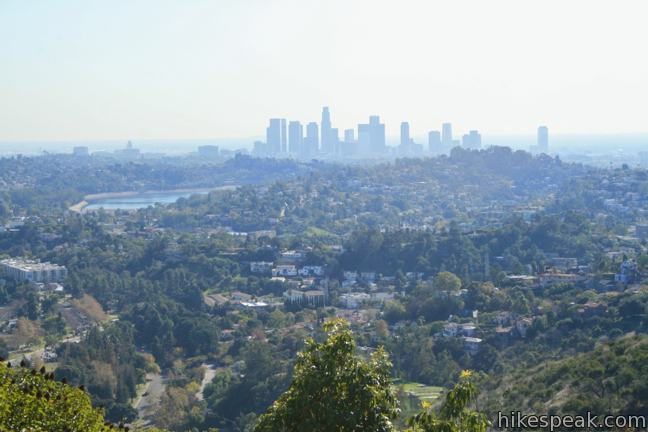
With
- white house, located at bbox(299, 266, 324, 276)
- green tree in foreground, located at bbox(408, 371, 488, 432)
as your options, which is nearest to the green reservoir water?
white house, located at bbox(299, 266, 324, 276)

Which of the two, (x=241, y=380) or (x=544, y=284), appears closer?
(x=241, y=380)

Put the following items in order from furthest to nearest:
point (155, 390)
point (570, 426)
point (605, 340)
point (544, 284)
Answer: point (544, 284)
point (155, 390)
point (605, 340)
point (570, 426)

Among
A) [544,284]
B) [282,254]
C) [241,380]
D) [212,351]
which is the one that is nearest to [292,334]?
[212,351]

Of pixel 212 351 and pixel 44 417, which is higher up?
pixel 44 417

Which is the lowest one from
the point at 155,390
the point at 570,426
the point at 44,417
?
the point at 155,390

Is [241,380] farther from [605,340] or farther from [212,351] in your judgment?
[605,340]

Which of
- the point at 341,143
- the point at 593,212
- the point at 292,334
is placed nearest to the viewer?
the point at 292,334
